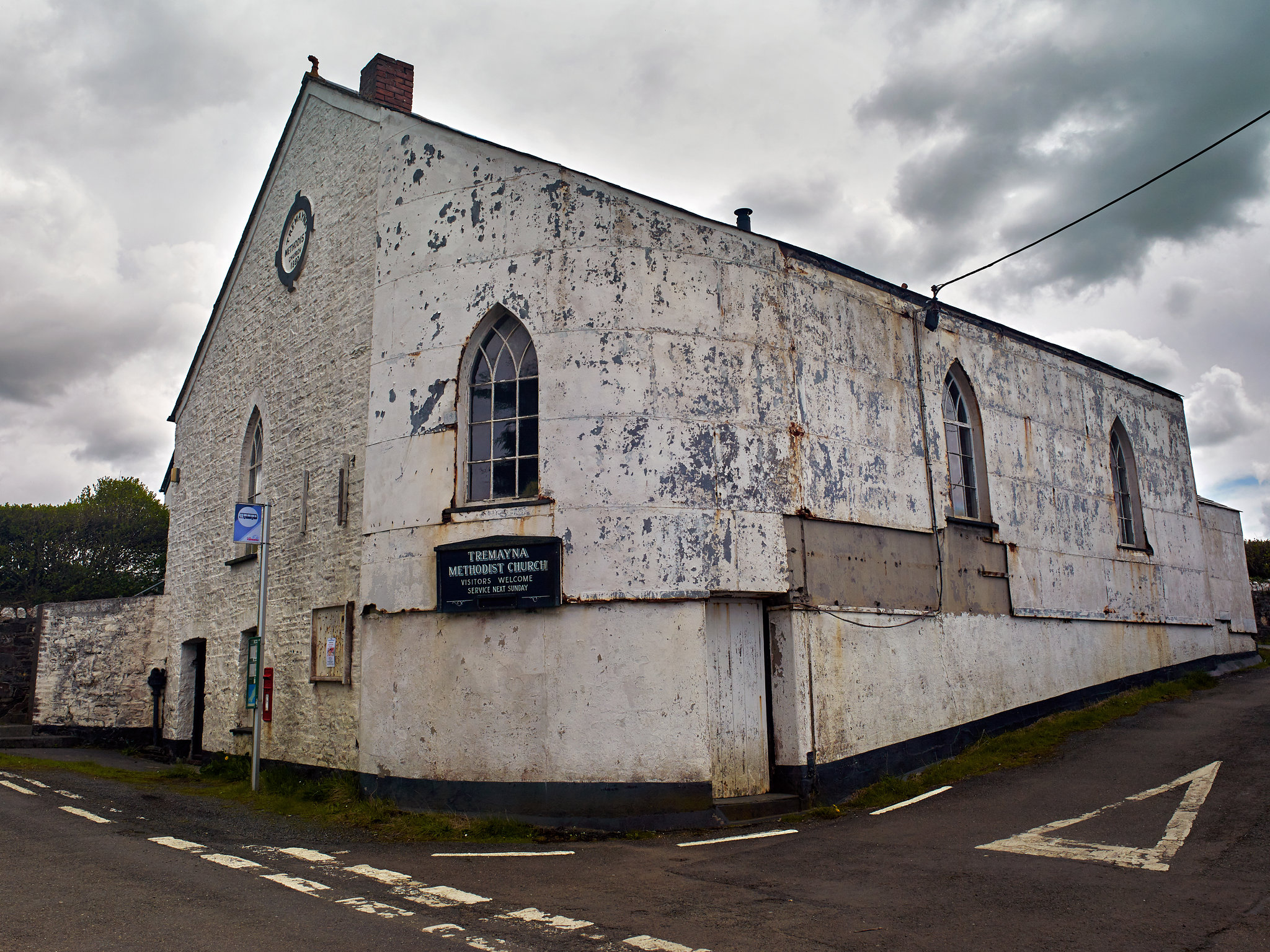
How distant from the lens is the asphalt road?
5336mm

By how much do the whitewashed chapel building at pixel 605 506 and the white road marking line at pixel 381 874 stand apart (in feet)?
7.25

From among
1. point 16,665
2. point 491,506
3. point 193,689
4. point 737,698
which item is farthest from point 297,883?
point 16,665

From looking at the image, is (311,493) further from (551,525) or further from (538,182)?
(538,182)

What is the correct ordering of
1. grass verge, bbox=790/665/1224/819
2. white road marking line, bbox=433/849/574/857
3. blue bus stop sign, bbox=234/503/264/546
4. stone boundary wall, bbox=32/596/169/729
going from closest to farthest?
white road marking line, bbox=433/849/574/857
grass verge, bbox=790/665/1224/819
blue bus stop sign, bbox=234/503/264/546
stone boundary wall, bbox=32/596/169/729

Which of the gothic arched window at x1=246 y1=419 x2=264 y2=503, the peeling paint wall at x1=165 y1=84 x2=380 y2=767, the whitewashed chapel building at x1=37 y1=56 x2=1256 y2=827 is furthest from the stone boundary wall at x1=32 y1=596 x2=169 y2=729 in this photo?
the whitewashed chapel building at x1=37 y1=56 x2=1256 y2=827

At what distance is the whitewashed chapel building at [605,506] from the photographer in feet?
31.3

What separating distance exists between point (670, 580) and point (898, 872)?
143 inches

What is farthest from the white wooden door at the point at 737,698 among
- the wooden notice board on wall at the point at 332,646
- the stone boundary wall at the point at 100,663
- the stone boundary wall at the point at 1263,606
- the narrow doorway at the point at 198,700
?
the stone boundary wall at the point at 1263,606

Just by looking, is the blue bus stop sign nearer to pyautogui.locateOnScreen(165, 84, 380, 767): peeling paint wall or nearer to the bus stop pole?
the bus stop pole

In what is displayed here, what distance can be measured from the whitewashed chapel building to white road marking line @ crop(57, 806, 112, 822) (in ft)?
8.44

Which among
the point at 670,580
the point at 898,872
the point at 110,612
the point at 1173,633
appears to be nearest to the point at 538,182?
the point at 670,580

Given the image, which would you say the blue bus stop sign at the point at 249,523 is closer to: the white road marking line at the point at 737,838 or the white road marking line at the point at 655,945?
the white road marking line at the point at 737,838

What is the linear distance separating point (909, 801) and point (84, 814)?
8.92 metres

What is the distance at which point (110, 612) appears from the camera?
59.1ft
